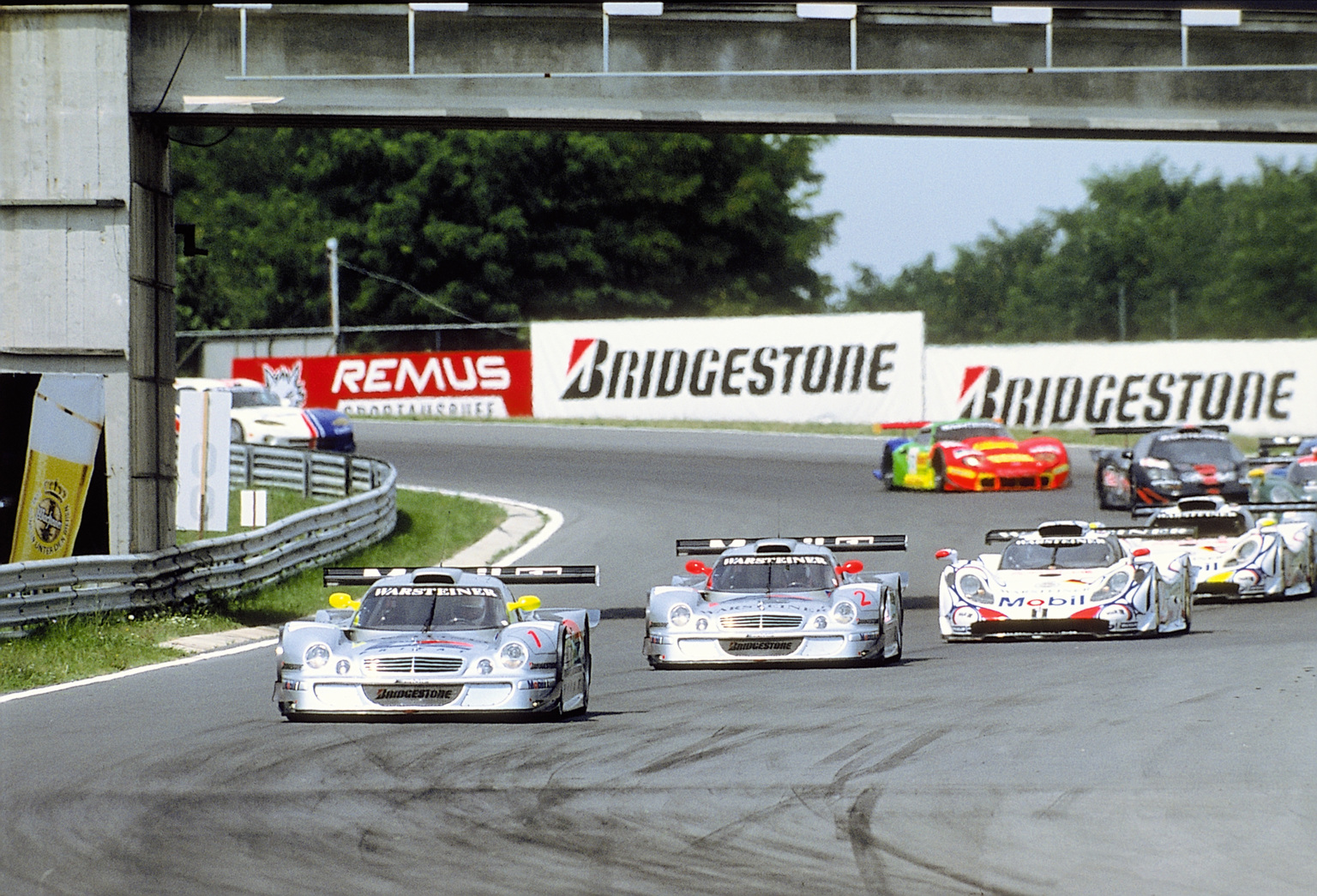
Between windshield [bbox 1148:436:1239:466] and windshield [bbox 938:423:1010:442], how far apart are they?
139 inches

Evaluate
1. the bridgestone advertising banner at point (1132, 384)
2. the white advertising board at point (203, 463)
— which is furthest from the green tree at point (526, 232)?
the white advertising board at point (203, 463)

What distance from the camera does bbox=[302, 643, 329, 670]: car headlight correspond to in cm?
1108

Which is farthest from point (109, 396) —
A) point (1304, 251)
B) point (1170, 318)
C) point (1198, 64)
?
point (1170, 318)

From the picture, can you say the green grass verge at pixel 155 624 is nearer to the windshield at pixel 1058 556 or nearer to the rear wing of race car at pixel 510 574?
the rear wing of race car at pixel 510 574

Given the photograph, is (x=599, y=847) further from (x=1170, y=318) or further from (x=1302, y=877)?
(x=1170, y=318)

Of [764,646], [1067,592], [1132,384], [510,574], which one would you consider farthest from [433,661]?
[1132,384]

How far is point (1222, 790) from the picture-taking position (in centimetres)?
838

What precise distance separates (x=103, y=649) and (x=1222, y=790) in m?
10.00

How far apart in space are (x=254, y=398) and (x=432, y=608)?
21.5m

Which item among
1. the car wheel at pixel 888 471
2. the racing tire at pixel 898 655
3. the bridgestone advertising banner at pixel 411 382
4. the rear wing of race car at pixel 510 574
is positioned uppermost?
the bridgestone advertising banner at pixel 411 382

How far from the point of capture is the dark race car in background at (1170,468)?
25.6 m

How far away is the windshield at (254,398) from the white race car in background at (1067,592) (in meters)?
18.6

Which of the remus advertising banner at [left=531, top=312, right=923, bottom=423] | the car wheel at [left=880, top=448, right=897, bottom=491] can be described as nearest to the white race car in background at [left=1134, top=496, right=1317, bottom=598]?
the car wheel at [left=880, top=448, right=897, bottom=491]

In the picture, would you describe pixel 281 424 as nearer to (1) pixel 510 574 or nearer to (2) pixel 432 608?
(1) pixel 510 574
